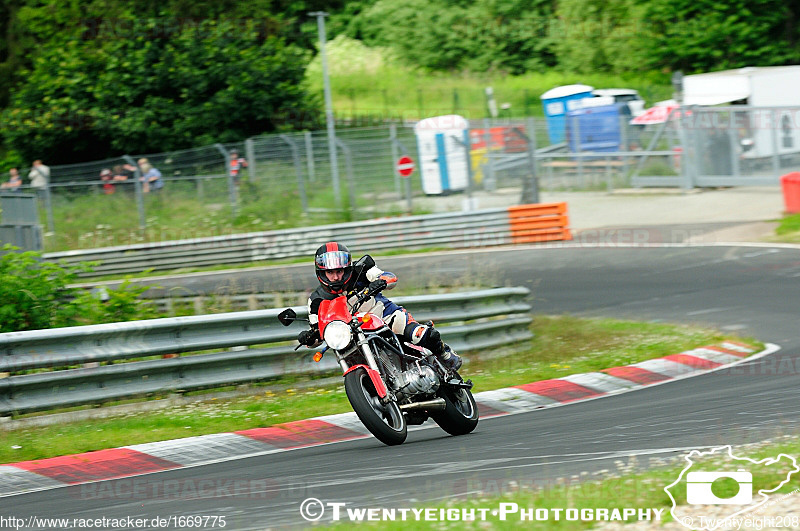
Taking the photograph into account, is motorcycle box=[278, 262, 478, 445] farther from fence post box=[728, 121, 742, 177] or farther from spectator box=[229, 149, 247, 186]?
fence post box=[728, 121, 742, 177]

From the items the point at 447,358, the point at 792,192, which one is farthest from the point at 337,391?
the point at 792,192

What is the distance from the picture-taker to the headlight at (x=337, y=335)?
7.49 meters

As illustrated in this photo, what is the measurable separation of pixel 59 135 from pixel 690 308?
28306mm

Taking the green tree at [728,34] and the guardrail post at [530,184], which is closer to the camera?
the guardrail post at [530,184]

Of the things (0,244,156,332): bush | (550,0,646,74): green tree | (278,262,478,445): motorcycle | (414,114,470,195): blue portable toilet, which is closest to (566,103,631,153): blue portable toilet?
(414,114,470,195): blue portable toilet

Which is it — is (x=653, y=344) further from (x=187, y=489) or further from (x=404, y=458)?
(x=187, y=489)

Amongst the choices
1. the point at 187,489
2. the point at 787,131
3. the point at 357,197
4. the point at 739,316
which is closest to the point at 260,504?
the point at 187,489

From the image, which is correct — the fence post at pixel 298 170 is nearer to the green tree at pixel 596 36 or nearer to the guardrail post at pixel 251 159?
the guardrail post at pixel 251 159

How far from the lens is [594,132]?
104 ft

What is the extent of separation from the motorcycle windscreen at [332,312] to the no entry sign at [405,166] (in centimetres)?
1814

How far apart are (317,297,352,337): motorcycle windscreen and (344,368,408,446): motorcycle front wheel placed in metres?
0.41

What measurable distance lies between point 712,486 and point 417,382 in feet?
9.50

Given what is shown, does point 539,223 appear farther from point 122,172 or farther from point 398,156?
point 122,172

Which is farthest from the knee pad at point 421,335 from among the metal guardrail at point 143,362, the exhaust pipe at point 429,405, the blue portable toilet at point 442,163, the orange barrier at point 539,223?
the blue portable toilet at point 442,163
